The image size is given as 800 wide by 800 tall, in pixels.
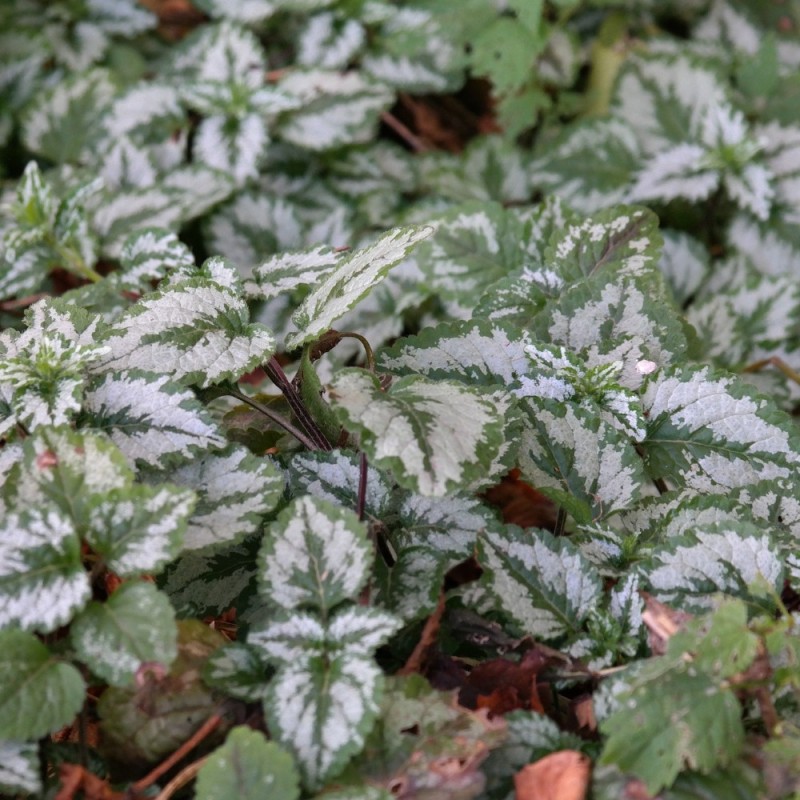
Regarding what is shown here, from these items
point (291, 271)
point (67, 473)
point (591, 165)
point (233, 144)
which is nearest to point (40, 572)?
point (67, 473)

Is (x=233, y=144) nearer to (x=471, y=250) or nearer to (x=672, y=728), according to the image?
(x=471, y=250)

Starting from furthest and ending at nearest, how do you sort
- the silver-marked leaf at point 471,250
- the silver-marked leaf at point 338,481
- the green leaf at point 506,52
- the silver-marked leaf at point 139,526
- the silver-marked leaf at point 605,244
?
the green leaf at point 506,52 < the silver-marked leaf at point 471,250 < the silver-marked leaf at point 605,244 < the silver-marked leaf at point 338,481 < the silver-marked leaf at point 139,526

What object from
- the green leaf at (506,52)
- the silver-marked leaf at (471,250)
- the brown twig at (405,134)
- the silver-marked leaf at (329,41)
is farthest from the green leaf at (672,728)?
the silver-marked leaf at (329,41)

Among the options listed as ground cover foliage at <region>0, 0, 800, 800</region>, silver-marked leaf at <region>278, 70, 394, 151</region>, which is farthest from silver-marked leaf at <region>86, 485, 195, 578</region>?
silver-marked leaf at <region>278, 70, 394, 151</region>

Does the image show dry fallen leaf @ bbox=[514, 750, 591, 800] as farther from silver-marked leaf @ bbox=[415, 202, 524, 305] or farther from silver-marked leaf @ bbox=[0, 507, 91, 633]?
silver-marked leaf @ bbox=[415, 202, 524, 305]

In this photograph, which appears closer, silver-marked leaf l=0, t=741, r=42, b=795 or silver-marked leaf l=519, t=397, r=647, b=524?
silver-marked leaf l=0, t=741, r=42, b=795

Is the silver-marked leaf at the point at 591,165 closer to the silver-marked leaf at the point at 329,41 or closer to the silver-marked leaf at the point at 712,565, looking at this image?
the silver-marked leaf at the point at 329,41

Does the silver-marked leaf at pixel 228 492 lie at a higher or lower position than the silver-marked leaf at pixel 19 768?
higher
